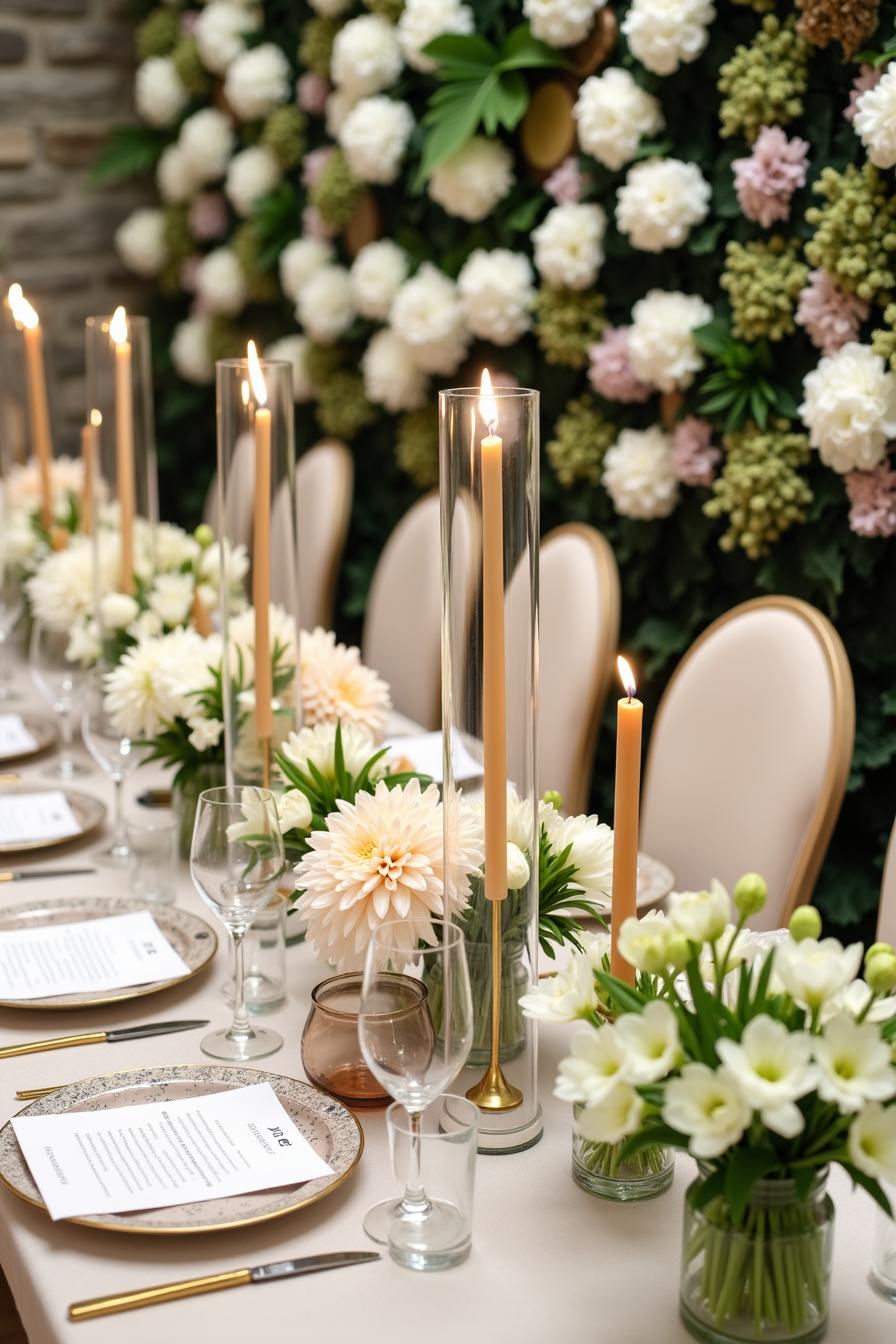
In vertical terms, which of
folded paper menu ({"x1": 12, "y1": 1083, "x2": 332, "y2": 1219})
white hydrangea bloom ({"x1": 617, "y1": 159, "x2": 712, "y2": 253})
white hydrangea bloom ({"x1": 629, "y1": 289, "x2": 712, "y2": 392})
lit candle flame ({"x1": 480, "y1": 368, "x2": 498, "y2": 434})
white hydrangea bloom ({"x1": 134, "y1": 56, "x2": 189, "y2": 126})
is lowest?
folded paper menu ({"x1": 12, "y1": 1083, "x2": 332, "y2": 1219})

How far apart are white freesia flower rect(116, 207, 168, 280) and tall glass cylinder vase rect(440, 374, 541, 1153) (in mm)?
3415

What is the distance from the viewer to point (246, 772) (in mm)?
1598

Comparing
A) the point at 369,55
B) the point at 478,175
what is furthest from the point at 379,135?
the point at 478,175

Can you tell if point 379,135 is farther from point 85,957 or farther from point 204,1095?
point 204,1095

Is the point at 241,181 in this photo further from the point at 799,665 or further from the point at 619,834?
the point at 619,834

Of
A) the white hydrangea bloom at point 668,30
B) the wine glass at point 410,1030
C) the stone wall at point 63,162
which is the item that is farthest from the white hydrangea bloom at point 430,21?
the wine glass at point 410,1030

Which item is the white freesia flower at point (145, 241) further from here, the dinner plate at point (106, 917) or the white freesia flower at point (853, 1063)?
the white freesia flower at point (853, 1063)

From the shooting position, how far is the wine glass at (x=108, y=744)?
169 centimetres

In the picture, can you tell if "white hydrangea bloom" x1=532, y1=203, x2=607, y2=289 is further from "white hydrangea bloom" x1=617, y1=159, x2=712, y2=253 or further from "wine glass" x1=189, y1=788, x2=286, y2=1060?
"wine glass" x1=189, y1=788, x2=286, y2=1060

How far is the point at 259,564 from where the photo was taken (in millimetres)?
1539

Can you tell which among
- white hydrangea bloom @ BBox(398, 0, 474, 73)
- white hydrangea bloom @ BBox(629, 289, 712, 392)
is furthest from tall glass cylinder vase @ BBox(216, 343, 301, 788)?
white hydrangea bloom @ BBox(398, 0, 474, 73)

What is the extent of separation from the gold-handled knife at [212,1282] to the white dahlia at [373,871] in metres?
0.25

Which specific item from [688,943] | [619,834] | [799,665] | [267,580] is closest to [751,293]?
[799,665]

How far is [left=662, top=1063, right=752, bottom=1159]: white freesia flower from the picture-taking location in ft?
2.77
